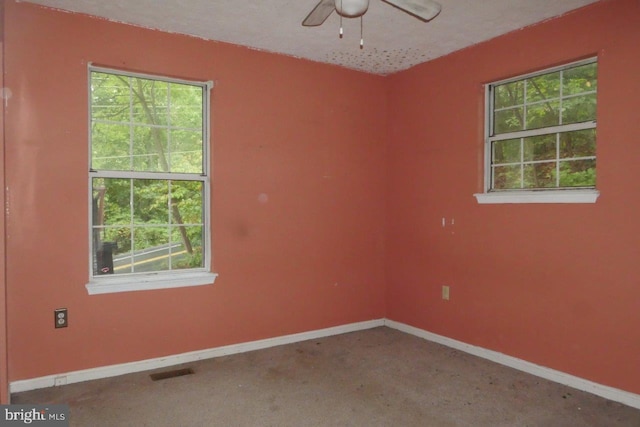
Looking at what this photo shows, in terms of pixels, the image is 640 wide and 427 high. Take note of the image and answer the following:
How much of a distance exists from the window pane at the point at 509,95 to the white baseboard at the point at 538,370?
201 cm

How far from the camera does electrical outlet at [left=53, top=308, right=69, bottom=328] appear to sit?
3.01 m

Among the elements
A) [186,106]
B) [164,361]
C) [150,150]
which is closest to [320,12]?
[186,106]

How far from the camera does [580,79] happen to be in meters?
3.08

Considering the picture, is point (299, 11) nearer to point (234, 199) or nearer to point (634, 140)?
point (234, 199)

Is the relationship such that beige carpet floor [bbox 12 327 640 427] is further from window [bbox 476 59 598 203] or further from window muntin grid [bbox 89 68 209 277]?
window [bbox 476 59 598 203]

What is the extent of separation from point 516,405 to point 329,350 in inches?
60.7

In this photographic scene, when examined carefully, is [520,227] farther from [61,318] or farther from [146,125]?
[61,318]

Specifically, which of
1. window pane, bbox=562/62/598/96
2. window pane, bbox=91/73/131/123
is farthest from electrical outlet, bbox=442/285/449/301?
window pane, bbox=91/73/131/123

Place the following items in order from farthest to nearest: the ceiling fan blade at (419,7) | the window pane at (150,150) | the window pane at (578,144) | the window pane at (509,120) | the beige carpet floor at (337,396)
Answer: the window pane at (509,120), the window pane at (150,150), the window pane at (578,144), the beige carpet floor at (337,396), the ceiling fan blade at (419,7)

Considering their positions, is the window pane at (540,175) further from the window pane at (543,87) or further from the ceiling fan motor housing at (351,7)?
the ceiling fan motor housing at (351,7)

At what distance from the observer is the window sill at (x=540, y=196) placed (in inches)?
116

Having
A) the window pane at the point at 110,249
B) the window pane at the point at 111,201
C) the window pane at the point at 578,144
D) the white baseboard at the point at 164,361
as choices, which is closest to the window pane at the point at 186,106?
the window pane at the point at 111,201

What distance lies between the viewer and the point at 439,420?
Answer: 2578 millimetres

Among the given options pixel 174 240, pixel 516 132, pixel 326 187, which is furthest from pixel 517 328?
pixel 174 240
